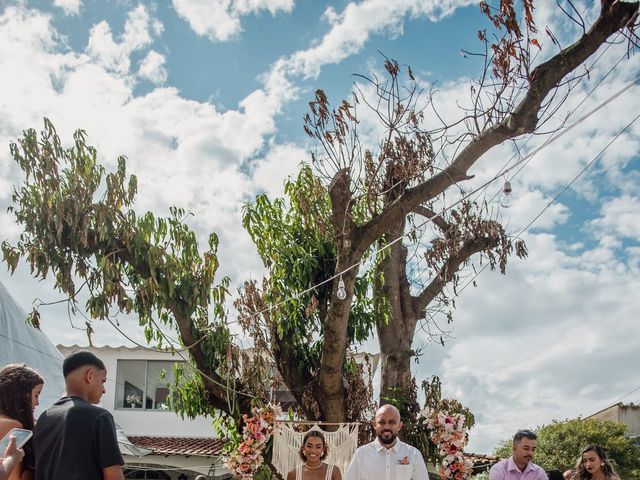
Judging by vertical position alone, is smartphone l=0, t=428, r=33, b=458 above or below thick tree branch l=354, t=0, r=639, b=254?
below

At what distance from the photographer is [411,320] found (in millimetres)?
12508

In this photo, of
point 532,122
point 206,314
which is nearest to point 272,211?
point 206,314

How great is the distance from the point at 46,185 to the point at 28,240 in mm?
778

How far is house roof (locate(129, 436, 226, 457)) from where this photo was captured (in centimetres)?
1842

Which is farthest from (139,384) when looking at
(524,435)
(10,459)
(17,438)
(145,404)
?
(10,459)

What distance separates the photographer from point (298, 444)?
30.8 feet

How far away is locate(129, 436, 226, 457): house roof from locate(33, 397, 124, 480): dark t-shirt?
1461 centimetres

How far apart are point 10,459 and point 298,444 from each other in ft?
21.4

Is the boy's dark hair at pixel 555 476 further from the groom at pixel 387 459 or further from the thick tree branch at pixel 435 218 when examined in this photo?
the thick tree branch at pixel 435 218

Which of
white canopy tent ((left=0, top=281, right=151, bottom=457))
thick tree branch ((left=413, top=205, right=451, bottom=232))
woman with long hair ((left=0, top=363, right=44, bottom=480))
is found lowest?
woman with long hair ((left=0, top=363, right=44, bottom=480))

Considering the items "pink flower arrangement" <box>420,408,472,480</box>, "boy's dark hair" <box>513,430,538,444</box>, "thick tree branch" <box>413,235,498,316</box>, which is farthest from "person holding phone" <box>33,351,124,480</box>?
"thick tree branch" <box>413,235,498,316</box>

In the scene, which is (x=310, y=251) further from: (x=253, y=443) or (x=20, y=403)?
(x=20, y=403)

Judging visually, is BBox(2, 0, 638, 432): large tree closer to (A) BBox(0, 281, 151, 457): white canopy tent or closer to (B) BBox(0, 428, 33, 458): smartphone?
(A) BBox(0, 281, 151, 457): white canopy tent

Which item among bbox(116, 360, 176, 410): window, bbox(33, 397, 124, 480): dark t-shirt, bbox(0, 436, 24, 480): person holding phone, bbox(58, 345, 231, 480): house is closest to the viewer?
bbox(0, 436, 24, 480): person holding phone
